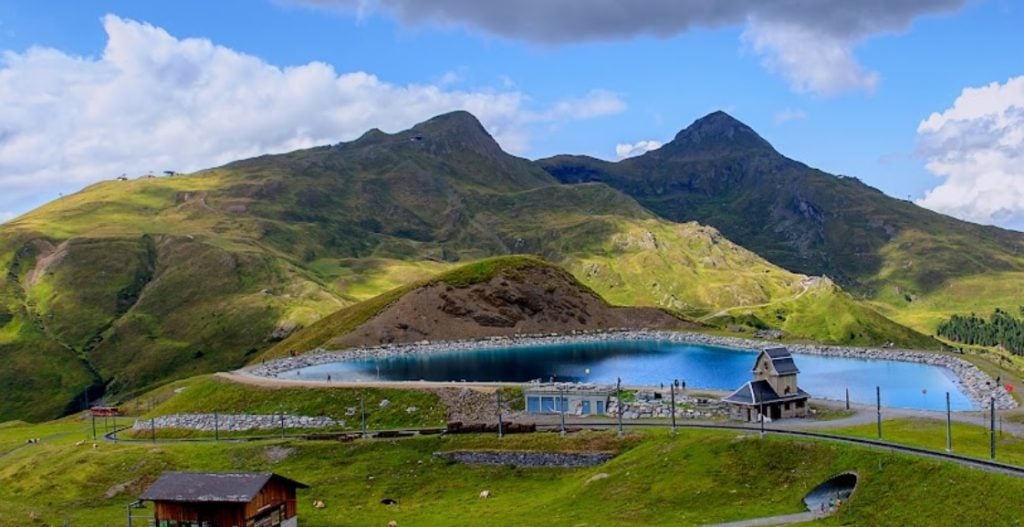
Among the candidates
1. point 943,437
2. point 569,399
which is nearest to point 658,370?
point 569,399

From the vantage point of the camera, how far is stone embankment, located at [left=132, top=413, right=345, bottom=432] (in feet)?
391

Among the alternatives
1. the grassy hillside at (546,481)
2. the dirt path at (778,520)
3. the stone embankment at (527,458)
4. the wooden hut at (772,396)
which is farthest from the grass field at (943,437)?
the stone embankment at (527,458)

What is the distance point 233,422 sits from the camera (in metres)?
124

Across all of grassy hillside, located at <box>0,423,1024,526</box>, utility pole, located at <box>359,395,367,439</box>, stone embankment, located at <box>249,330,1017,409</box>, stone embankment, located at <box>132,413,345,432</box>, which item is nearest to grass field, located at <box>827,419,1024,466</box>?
grassy hillside, located at <box>0,423,1024,526</box>

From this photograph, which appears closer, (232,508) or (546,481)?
(232,508)

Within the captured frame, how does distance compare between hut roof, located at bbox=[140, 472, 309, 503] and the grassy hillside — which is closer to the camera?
the grassy hillside

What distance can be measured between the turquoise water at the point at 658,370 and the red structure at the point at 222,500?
7494cm

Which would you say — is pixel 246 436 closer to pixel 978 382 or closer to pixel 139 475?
pixel 139 475

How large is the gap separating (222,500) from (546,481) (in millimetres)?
33344

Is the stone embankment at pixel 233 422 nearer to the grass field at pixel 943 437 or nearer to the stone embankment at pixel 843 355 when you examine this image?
the stone embankment at pixel 843 355

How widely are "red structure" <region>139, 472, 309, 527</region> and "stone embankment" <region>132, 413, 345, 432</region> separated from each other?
136 ft

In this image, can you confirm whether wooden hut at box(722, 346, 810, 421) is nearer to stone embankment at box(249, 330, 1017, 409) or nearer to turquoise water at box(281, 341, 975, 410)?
turquoise water at box(281, 341, 975, 410)

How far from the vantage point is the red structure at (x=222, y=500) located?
72.0m

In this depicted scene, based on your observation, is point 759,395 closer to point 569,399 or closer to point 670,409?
point 670,409
